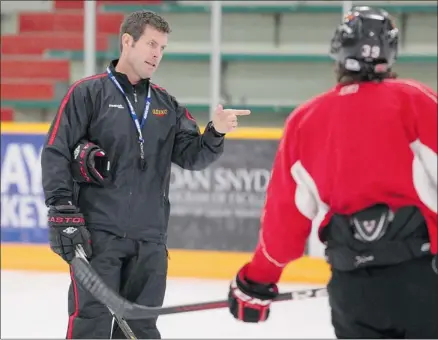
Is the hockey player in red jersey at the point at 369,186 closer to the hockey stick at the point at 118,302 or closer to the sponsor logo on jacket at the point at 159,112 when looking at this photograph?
the hockey stick at the point at 118,302

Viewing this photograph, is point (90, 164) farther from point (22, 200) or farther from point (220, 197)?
point (22, 200)

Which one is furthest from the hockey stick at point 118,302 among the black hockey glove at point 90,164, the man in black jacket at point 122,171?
the black hockey glove at point 90,164

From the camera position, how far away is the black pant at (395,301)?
63.9 inches

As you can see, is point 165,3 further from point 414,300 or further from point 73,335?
point 414,300

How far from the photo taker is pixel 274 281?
1804 mm

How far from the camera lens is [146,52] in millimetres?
2539

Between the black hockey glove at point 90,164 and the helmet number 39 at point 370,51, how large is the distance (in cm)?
97

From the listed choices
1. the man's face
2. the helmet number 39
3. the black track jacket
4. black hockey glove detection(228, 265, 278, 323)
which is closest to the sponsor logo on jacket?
the black track jacket

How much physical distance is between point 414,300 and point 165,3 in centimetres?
658

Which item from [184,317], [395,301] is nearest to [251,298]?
[395,301]

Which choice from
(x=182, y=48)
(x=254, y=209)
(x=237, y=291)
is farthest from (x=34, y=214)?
(x=237, y=291)

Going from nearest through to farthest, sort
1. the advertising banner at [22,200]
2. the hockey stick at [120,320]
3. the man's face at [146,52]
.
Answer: the hockey stick at [120,320]
the man's face at [146,52]
the advertising banner at [22,200]

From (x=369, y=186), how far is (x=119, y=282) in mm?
1065

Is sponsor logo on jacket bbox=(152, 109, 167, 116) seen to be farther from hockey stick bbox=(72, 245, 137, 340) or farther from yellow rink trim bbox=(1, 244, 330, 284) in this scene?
yellow rink trim bbox=(1, 244, 330, 284)
